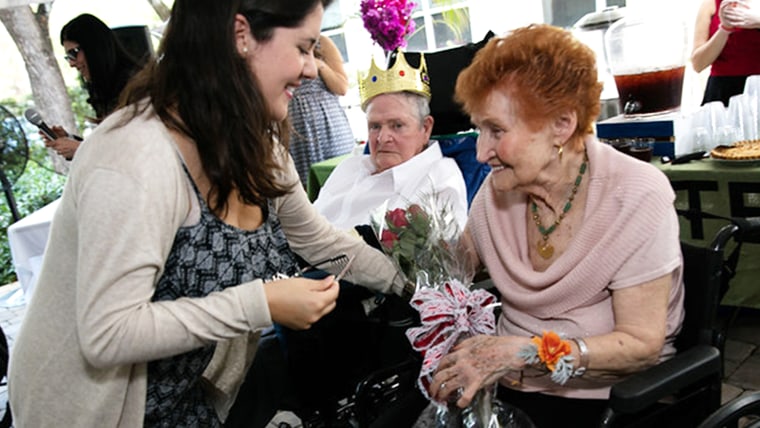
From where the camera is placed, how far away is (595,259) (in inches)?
53.3

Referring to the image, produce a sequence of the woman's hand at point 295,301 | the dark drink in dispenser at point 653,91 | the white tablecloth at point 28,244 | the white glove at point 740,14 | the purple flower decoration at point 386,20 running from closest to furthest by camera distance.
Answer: the woman's hand at point 295,301 < the dark drink in dispenser at point 653,91 < the white glove at point 740,14 < the purple flower decoration at point 386,20 < the white tablecloth at point 28,244

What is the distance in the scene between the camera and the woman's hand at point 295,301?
3.86ft

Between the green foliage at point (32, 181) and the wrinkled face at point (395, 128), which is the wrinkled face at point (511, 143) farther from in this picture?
the green foliage at point (32, 181)

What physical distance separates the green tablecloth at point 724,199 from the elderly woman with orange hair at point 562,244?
3.79 feet

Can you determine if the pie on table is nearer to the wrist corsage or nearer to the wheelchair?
the wheelchair

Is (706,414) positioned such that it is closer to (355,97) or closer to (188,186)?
(188,186)

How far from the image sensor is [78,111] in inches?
264

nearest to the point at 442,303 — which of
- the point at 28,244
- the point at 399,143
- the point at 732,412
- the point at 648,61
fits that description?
the point at 732,412

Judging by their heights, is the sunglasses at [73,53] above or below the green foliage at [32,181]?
above

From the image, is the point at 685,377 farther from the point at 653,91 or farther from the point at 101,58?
the point at 101,58

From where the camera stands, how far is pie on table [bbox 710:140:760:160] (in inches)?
91.7

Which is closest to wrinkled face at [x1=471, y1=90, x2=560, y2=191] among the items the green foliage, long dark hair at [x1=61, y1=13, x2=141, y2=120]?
long dark hair at [x1=61, y1=13, x2=141, y2=120]

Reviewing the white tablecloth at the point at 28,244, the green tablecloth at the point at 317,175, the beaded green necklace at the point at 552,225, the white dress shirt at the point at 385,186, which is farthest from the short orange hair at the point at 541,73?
the white tablecloth at the point at 28,244

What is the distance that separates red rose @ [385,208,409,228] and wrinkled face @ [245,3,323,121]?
37 cm
